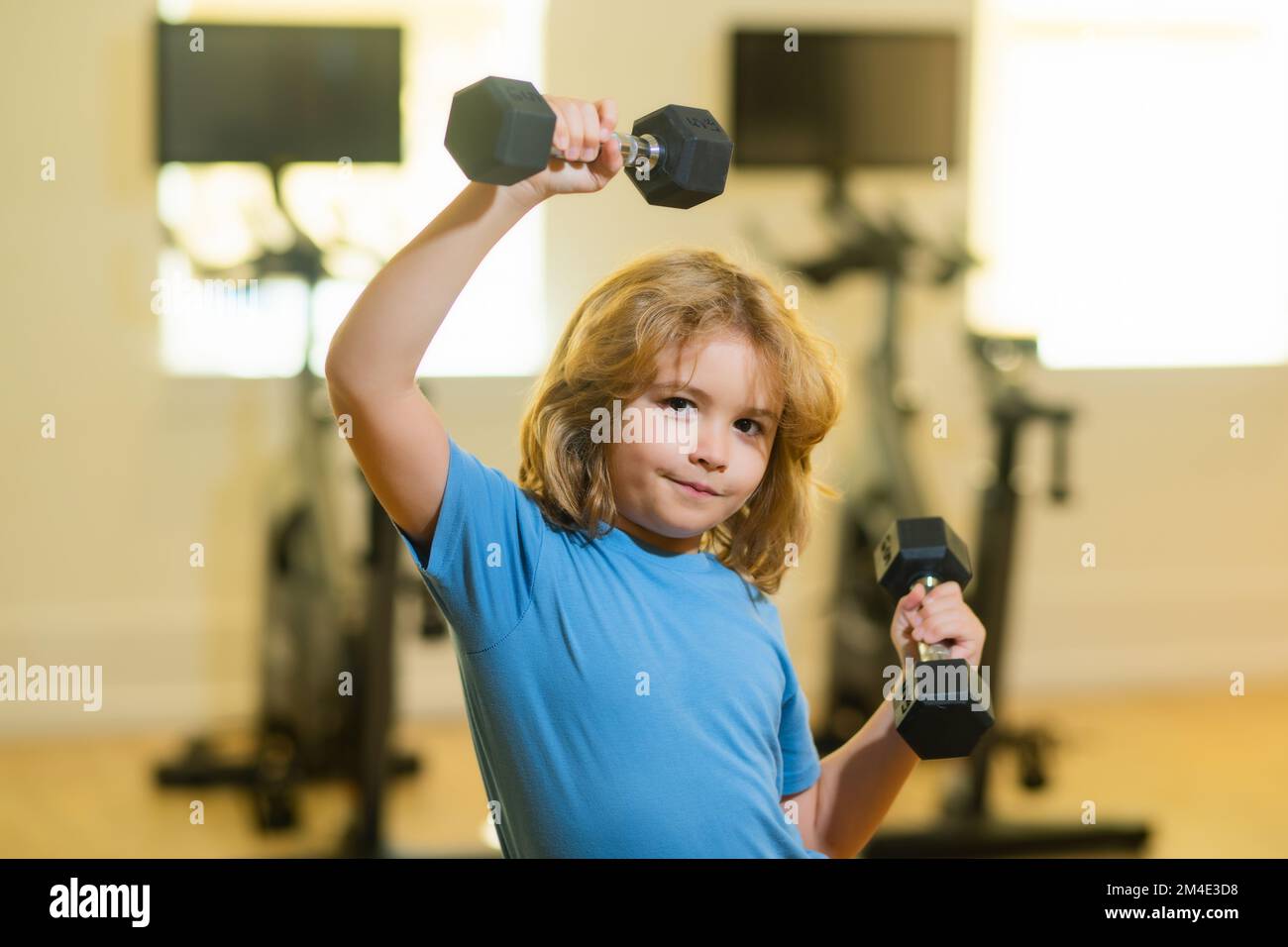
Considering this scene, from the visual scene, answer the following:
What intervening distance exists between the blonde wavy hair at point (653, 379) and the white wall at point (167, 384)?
1836 millimetres

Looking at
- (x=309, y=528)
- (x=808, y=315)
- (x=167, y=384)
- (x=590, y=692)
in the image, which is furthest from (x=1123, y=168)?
(x=590, y=692)

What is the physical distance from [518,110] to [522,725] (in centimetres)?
37

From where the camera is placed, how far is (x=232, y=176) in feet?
9.98

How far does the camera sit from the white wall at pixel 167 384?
115 inches

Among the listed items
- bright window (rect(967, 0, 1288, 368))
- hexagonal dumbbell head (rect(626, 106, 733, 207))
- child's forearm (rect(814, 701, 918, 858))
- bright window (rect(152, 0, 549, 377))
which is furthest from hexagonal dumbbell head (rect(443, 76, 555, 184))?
bright window (rect(967, 0, 1288, 368))

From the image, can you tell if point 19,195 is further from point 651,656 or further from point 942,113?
point 651,656

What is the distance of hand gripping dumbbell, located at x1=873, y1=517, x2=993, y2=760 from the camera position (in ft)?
2.88

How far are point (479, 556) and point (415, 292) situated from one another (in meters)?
0.17

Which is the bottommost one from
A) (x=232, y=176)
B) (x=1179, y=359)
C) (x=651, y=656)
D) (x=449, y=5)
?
(x=651, y=656)

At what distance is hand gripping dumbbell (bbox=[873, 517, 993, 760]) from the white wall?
1.86m

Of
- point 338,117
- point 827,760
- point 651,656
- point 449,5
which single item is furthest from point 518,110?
point 449,5

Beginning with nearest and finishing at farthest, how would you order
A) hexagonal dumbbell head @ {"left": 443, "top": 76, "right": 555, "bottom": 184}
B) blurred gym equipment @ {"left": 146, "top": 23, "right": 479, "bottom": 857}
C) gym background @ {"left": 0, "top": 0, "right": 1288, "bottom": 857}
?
1. hexagonal dumbbell head @ {"left": 443, "top": 76, "right": 555, "bottom": 184}
2. blurred gym equipment @ {"left": 146, "top": 23, "right": 479, "bottom": 857}
3. gym background @ {"left": 0, "top": 0, "right": 1288, "bottom": 857}

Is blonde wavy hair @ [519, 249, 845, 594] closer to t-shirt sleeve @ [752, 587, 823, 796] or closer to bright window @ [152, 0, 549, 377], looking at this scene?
t-shirt sleeve @ [752, 587, 823, 796]

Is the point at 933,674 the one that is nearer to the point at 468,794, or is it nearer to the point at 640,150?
the point at 640,150
